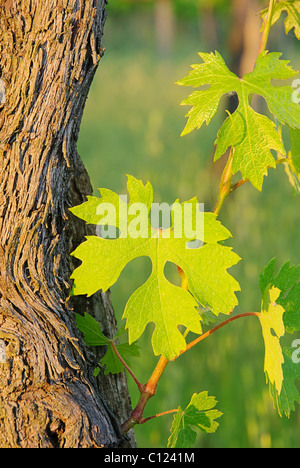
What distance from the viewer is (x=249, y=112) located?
0.98m

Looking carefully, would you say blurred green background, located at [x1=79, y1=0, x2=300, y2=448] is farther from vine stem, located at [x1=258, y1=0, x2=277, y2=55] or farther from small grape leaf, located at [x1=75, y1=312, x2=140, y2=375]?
vine stem, located at [x1=258, y1=0, x2=277, y2=55]

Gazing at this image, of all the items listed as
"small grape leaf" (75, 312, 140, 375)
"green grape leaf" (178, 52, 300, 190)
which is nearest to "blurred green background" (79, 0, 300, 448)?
"small grape leaf" (75, 312, 140, 375)

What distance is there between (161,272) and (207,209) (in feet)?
9.86

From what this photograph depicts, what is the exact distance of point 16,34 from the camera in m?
1.00

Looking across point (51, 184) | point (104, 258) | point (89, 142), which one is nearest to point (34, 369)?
point (104, 258)

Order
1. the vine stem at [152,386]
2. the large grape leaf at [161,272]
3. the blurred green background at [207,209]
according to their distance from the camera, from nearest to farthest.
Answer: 1. the large grape leaf at [161,272]
2. the vine stem at [152,386]
3. the blurred green background at [207,209]

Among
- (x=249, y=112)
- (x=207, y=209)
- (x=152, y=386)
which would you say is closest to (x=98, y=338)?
(x=152, y=386)

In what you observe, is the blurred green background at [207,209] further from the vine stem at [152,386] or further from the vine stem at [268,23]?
the vine stem at [268,23]

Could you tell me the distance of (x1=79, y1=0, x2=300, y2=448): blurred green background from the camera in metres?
2.51

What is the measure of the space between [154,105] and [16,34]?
367 inches

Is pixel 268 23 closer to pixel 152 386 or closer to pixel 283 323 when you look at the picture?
pixel 283 323

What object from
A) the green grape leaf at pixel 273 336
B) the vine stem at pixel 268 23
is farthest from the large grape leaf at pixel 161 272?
the vine stem at pixel 268 23

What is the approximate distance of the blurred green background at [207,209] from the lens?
2506mm

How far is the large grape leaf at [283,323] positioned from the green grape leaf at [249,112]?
23 centimetres
